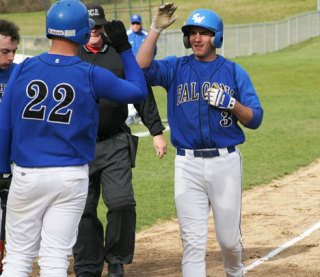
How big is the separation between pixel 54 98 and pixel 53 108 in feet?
0.20

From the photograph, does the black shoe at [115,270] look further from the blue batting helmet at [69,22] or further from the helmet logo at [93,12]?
the blue batting helmet at [69,22]

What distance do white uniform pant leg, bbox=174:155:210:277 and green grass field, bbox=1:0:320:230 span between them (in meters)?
3.46

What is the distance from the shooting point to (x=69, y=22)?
6.02 m

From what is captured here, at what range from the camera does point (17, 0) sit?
235 ft

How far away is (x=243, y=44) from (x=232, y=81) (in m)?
38.1

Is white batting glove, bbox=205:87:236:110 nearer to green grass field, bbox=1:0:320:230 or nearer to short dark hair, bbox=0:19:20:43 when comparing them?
short dark hair, bbox=0:19:20:43

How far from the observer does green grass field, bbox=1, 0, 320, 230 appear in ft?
41.6

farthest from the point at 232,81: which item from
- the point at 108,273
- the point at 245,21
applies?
the point at 245,21

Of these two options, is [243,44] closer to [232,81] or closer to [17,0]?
[17,0]

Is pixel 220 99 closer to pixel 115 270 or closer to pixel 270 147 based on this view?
pixel 115 270

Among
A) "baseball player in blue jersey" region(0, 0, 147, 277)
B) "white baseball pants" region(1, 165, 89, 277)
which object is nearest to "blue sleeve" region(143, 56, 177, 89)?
"baseball player in blue jersey" region(0, 0, 147, 277)

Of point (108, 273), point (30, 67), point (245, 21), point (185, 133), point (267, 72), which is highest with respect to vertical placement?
point (30, 67)

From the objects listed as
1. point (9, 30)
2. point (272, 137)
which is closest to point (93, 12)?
point (9, 30)

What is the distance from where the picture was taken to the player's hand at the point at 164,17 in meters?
6.86
